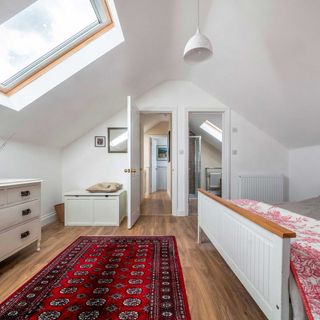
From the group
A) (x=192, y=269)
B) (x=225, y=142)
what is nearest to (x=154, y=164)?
(x=225, y=142)

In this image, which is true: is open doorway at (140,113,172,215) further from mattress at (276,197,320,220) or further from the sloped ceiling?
mattress at (276,197,320,220)

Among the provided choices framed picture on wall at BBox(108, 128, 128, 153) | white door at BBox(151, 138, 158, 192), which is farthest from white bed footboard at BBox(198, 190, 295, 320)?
white door at BBox(151, 138, 158, 192)

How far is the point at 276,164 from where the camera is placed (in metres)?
3.80

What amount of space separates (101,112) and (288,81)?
2.73 m

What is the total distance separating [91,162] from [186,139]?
6.07ft

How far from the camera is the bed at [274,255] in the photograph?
87 centimetres

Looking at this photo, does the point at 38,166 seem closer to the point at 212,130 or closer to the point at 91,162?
the point at 91,162

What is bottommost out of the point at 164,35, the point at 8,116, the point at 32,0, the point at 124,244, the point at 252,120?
the point at 124,244

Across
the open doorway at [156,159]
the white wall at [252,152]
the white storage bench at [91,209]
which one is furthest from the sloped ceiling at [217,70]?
the open doorway at [156,159]

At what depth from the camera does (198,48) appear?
1.72 m

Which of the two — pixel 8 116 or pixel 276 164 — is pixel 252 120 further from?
pixel 8 116

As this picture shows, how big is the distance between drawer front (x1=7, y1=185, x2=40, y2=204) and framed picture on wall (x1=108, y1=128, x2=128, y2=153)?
1.71 metres

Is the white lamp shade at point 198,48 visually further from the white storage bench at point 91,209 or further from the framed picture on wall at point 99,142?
the framed picture on wall at point 99,142

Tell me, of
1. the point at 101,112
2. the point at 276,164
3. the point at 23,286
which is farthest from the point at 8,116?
the point at 276,164
